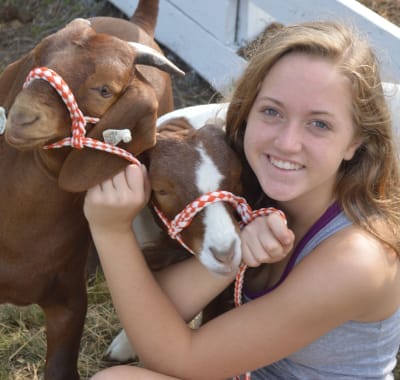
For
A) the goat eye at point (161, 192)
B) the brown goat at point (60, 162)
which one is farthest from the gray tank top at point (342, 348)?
the brown goat at point (60, 162)

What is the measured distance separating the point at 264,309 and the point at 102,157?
62cm

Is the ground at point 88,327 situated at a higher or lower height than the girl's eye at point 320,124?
lower

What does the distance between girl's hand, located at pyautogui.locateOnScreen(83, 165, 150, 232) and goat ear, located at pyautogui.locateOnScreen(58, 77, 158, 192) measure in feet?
0.10

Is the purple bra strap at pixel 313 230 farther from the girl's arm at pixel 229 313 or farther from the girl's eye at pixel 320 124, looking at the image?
the girl's eye at pixel 320 124

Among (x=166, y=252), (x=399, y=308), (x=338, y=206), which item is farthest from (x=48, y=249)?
(x=399, y=308)

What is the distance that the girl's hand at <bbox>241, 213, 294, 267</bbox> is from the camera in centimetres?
206

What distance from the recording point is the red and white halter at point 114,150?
1892 mm

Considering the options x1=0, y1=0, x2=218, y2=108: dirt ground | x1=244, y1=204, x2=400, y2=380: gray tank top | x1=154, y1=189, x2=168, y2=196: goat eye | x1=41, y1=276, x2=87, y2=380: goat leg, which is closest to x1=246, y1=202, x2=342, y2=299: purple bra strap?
x1=244, y1=204, x2=400, y2=380: gray tank top

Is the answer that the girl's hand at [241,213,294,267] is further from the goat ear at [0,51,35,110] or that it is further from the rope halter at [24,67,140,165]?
the goat ear at [0,51,35,110]

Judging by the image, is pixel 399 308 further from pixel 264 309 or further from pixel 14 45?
pixel 14 45

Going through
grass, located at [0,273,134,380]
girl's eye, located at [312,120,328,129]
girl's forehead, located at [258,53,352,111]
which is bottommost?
grass, located at [0,273,134,380]

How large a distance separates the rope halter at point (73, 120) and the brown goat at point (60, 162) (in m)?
0.02

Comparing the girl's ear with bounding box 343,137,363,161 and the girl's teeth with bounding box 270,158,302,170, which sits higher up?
the girl's ear with bounding box 343,137,363,161

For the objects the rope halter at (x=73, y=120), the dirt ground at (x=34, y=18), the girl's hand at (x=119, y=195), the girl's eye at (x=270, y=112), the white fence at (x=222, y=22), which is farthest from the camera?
the dirt ground at (x=34, y=18)
